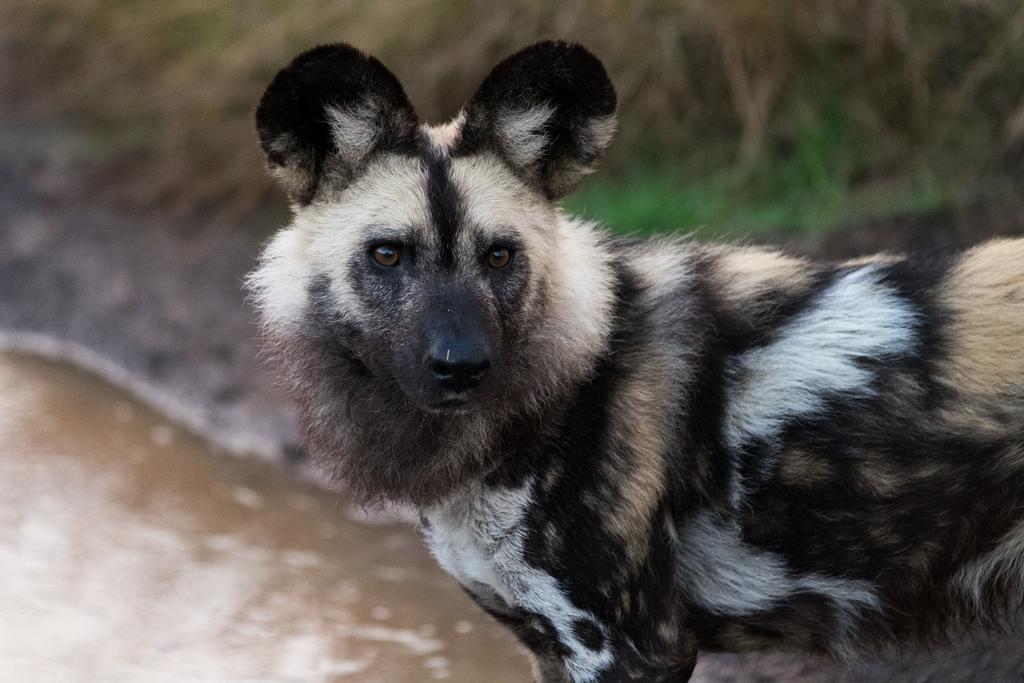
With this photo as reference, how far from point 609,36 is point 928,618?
4.04m

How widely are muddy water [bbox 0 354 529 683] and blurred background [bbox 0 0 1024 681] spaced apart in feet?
0.04

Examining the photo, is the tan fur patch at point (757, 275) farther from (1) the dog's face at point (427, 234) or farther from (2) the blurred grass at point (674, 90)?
(2) the blurred grass at point (674, 90)

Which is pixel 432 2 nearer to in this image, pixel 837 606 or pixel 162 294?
pixel 162 294

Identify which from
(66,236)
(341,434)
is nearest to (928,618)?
(341,434)

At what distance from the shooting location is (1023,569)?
2916mm

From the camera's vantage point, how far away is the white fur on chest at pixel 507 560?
9.51 ft

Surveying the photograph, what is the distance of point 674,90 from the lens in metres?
6.48

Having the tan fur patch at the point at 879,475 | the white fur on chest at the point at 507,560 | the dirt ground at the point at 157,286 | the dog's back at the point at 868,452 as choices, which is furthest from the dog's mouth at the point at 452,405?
the dirt ground at the point at 157,286

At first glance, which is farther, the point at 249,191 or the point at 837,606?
the point at 249,191

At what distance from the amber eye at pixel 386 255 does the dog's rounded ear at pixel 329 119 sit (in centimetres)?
22

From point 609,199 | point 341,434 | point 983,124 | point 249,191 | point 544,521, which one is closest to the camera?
point 544,521

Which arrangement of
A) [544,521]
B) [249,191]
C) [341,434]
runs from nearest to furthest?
[544,521], [341,434], [249,191]

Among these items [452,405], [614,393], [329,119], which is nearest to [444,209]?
[329,119]

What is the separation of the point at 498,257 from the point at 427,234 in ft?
0.57
